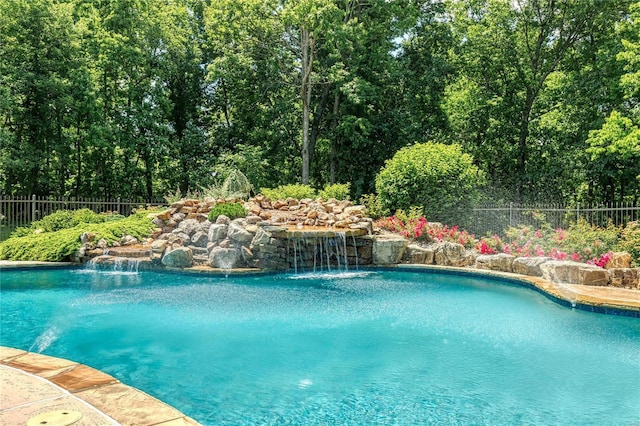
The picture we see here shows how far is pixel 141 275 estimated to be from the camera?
32.8 feet

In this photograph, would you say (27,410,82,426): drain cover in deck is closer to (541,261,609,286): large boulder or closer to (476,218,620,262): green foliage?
(541,261,609,286): large boulder

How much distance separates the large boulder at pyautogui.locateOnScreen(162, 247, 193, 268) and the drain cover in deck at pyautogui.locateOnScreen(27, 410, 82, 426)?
7.86 m

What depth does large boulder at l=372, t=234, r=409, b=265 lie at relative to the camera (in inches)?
444

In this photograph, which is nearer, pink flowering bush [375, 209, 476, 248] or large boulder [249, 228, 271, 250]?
large boulder [249, 228, 271, 250]

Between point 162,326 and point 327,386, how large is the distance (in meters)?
2.77

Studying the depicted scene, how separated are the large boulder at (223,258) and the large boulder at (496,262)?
17.6 ft

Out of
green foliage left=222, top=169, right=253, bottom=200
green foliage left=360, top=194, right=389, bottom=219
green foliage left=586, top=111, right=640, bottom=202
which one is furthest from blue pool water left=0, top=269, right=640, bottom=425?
green foliage left=586, top=111, right=640, bottom=202

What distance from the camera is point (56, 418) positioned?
2.57 meters

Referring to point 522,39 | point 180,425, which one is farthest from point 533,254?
point 522,39

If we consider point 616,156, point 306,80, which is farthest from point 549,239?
point 306,80

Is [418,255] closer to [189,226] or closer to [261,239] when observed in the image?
[261,239]

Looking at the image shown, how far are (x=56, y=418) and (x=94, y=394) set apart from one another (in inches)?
16.0

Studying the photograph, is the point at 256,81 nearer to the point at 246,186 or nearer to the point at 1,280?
the point at 246,186

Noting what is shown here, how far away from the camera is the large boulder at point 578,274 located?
8.13m
